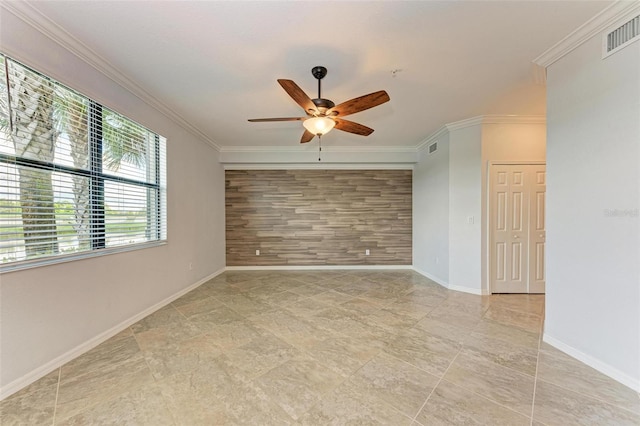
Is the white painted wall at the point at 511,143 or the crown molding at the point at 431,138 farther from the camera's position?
the crown molding at the point at 431,138

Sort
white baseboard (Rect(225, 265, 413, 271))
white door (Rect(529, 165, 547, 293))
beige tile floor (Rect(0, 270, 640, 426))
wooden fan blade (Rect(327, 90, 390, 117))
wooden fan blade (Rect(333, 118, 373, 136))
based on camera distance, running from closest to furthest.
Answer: beige tile floor (Rect(0, 270, 640, 426)) → wooden fan blade (Rect(327, 90, 390, 117)) → wooden fan blade (Rect(333, 118, 373, 136)) → white door (Rect(529, 165, 547, 293)) → white baseboard (Rect(225, 265, 413, 271))

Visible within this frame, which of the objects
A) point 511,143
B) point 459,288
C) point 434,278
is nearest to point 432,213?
point 434,278

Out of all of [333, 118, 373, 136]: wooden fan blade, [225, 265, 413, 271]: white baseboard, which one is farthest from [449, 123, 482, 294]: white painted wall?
[333, 118, 373, 136]: wooden fan blade

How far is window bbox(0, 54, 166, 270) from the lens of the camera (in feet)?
5.31

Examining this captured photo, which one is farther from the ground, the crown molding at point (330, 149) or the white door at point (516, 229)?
the crown molding at point (330, 149)

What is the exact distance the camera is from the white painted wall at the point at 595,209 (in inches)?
64.1

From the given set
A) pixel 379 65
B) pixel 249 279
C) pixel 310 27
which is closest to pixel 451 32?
pixel 379 65

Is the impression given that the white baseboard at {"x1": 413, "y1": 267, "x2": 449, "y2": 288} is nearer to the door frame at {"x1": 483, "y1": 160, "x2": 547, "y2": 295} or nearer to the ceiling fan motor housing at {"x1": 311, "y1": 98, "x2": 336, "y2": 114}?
the door frame at {"x1": 483, "y1": 160, "x2": 547, "y2": 295}

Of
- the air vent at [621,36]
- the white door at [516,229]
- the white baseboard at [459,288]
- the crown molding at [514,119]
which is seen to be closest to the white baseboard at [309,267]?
the white baseboard at [459,288]

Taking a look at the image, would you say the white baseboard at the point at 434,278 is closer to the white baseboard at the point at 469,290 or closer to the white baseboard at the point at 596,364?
the white baseboard at the point at 469,290

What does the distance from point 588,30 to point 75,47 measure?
4.21 metres

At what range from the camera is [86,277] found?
82.4 inches

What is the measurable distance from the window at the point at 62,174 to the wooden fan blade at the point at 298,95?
190cm

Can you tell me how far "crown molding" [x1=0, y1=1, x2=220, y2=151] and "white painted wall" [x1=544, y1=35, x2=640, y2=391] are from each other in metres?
4.23
